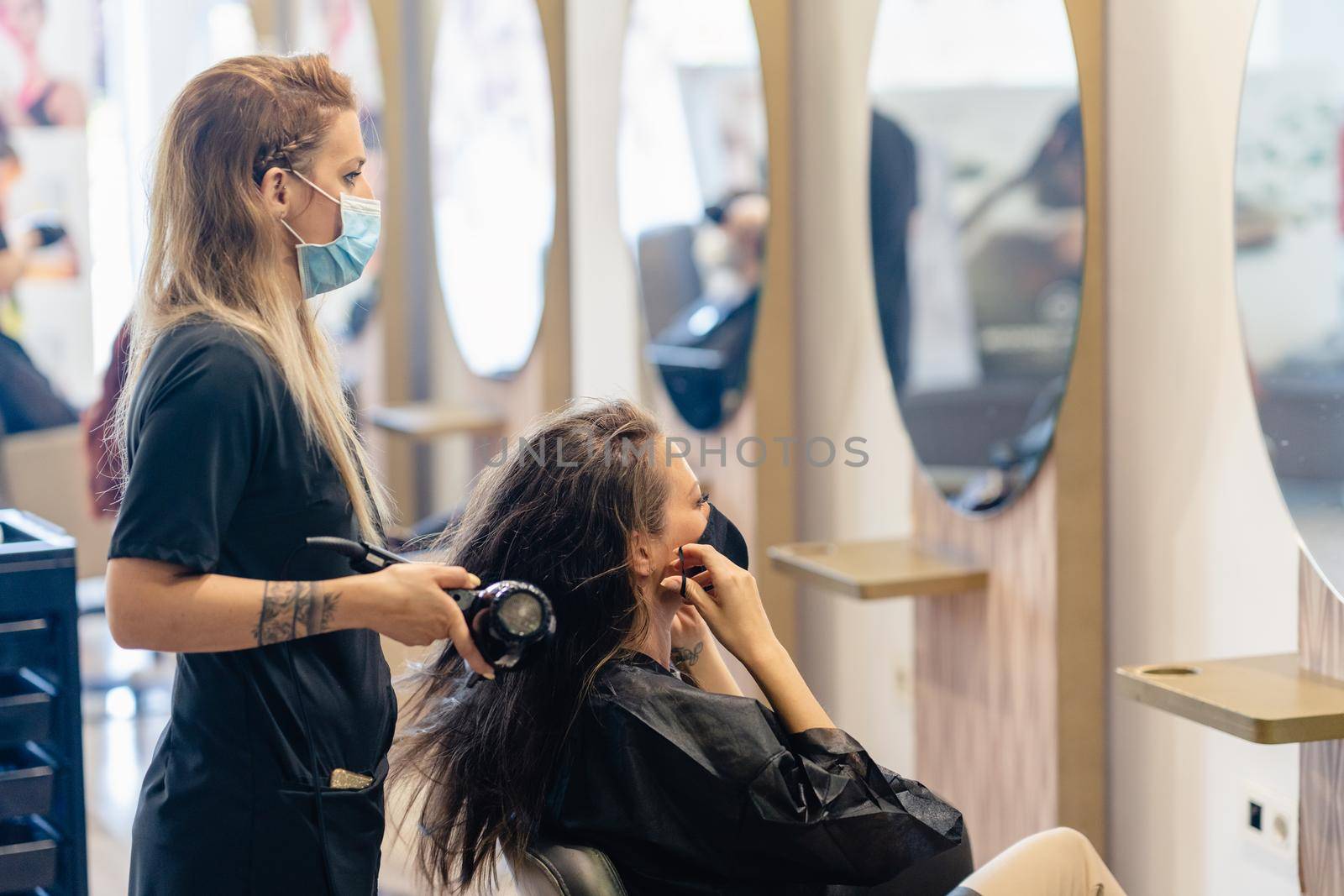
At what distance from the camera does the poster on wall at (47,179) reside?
15.5 ft

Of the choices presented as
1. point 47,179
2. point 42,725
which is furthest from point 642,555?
point 47,179

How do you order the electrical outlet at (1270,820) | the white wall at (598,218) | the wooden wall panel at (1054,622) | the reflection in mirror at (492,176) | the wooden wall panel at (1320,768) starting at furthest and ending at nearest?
1. the reflection in mirror at (492,176)
2. the white wall at (598,218)
3. the wooden wall panel at (1054,622)
4. the electrical outlet at (1270,820)
5. the wooden wall panel at (1320,768)

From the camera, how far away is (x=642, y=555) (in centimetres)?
166

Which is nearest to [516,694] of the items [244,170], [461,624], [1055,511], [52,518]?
[461,624]

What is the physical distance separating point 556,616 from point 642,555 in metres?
0.12

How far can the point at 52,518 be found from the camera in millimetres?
4730

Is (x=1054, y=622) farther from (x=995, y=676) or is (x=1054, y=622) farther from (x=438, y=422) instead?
(x=438, y=422)

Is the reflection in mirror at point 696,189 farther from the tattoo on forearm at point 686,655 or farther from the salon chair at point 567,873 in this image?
the salon chair at point 567,873

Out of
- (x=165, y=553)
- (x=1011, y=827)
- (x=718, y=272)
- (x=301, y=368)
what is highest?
(x=718, y=272)

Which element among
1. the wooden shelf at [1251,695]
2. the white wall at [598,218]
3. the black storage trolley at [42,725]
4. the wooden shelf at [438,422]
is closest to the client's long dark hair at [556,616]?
the black storage trolley at [42,725]

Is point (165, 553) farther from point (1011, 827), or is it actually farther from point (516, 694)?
point (1011, 827)

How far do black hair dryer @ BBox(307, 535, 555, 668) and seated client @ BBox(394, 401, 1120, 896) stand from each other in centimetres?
7

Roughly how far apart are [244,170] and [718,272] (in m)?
1.71

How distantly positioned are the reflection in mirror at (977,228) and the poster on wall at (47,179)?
327 centimetres
